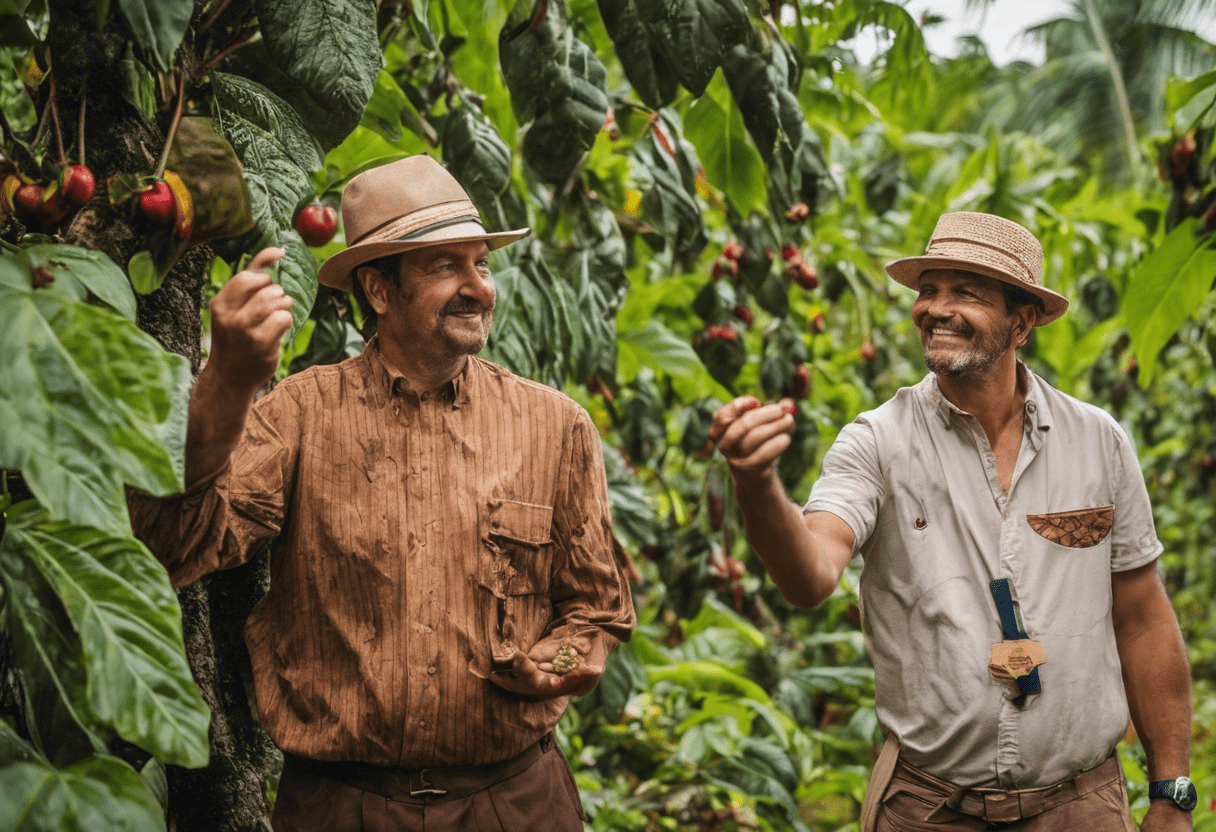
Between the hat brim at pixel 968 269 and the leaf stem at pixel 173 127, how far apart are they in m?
1.22

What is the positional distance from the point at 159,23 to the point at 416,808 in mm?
1116

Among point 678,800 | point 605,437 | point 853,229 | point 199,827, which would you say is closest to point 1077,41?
point 853,229

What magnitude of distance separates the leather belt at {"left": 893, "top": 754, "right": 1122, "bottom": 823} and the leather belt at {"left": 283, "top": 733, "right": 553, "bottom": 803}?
2.52 ft

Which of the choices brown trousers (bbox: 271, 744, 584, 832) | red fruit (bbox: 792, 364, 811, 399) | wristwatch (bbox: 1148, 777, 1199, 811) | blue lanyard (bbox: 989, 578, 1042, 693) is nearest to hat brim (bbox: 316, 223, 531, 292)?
→ brown trousers (bbox: 271, 744, 584, 832)

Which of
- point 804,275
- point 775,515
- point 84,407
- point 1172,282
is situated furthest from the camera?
point 804,275

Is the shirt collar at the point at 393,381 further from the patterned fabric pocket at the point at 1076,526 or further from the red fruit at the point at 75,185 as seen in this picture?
the patterned fabric pocket at the point at 1076,526

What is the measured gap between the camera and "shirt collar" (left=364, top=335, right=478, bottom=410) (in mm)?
1842

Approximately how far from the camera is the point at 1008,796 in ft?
6.48

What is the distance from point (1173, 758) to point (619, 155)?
2.04 metres

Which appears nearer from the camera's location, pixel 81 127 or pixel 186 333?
pixel 81 127

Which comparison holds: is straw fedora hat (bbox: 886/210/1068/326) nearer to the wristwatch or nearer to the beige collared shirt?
the beige collared shirt

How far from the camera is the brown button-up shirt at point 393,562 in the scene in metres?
1.72

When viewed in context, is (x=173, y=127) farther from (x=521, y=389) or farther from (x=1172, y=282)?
(x=1172, y=282)

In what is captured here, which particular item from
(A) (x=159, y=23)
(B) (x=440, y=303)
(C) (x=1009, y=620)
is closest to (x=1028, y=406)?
(C) (x=1009, y=620)
